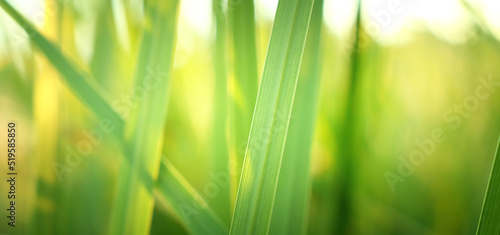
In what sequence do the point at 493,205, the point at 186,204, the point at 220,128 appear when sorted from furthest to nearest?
the point at 220,128
the point at 186,204
the point at 493,205

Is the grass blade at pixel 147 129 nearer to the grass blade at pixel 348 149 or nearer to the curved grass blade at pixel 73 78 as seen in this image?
the curved grass blade at pixel 73 78

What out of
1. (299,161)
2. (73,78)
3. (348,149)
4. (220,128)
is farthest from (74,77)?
(348,149)

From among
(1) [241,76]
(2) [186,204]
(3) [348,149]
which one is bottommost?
(2) [186,204]

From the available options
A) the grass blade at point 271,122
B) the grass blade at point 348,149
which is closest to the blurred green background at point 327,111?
the grass blade at point 348,149

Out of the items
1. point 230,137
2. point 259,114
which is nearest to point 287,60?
point 259,114

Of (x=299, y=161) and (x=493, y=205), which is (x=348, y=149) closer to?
(x=299, y=161)

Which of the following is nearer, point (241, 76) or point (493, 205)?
point (493, 205)
